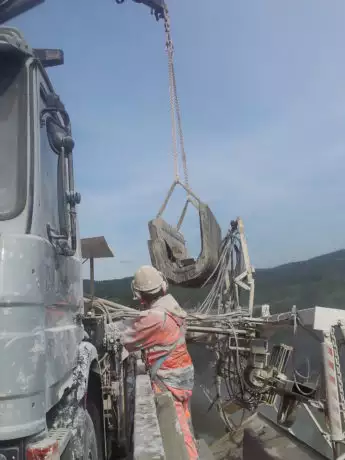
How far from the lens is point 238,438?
649cm

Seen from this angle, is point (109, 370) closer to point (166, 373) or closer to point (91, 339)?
point (91, 339)

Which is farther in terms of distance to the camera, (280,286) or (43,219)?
(280,286)

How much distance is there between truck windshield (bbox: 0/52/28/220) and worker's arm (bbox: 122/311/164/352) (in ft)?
4.99

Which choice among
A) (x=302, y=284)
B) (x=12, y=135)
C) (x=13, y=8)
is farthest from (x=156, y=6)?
(x=302, y=284)

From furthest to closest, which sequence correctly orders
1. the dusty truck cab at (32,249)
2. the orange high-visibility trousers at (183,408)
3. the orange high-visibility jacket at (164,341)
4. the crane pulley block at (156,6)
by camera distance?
the crane pulley block at (156,6), the orange high-visibility jacket at (164,341), the orange high-visibility trousers at (183,408), the dusty truck cab at (32,249)

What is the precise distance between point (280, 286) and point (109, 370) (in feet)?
43.5

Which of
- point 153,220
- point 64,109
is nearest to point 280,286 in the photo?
point 153,220

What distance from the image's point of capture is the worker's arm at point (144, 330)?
136 inches

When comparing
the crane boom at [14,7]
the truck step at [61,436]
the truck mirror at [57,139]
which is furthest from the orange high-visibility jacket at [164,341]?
the crane boom at [14,7]

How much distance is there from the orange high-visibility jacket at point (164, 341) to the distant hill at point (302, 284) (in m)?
9.40

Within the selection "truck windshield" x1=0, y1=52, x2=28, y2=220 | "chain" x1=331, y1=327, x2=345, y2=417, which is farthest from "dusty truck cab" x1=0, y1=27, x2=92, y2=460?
"chain" x1=331, y1=327, x2=345, y2=417

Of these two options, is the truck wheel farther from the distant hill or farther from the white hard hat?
the distant hill

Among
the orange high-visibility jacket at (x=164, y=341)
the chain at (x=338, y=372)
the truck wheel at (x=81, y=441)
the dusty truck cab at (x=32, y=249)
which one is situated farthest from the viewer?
the chain at (x=338, y=372)

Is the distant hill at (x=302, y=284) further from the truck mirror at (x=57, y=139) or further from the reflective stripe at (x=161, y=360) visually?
the truck mirror at (x=57, y=139)
